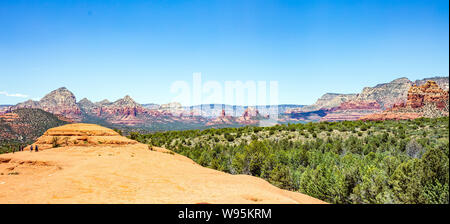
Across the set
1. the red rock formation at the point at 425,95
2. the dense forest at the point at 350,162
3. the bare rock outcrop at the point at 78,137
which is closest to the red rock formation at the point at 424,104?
the red rock formation at the point at 425,95

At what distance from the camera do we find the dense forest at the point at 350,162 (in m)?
16.7

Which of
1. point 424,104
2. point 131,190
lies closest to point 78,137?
point 131,190

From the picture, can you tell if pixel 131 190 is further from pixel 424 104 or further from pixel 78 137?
pixel 424 104

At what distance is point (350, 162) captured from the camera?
33875 millimetres

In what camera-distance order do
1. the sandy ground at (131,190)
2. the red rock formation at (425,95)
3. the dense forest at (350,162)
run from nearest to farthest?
the sandy ground at (131,190)
the dense forest at (350,162)
the red rock formation at (425,95)

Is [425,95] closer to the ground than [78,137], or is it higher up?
higher up

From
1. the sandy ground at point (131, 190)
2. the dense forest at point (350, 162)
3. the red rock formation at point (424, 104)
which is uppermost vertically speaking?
the red rock formation at point (424, 104)

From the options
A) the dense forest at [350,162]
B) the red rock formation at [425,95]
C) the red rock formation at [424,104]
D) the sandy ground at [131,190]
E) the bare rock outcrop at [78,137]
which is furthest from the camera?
the red rock formation at [425,95]

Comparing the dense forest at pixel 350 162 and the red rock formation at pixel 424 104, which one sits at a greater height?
the red rock formation at pixel 424 104

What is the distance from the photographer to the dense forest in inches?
656

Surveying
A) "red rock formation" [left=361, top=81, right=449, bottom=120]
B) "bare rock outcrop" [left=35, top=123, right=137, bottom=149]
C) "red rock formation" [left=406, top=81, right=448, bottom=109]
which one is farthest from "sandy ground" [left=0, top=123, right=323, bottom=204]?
"red rock formation" [left=406, top=81, right=448, bottom=109]

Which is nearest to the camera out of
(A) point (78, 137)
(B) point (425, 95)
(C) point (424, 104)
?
(A) point (78, 137)

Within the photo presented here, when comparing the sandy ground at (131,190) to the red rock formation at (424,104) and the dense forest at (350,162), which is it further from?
the red rock formation at (424,104)
